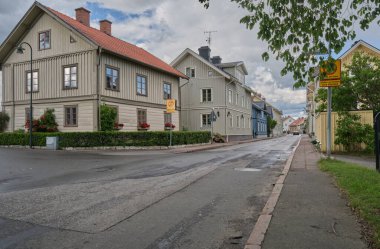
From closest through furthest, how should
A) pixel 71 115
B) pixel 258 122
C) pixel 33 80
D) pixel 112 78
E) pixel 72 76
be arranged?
pixel 71 115
pixel 72 76
pixel 112 78
pixel 33 80
pixel 258 122

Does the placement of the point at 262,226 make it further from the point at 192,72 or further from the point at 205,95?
the point at 192,72

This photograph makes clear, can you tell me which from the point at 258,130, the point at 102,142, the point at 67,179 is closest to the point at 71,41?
the point at 102,142

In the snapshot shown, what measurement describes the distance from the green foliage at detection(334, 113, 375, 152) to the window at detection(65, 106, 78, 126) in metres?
16.0

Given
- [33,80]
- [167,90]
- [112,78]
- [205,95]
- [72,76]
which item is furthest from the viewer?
[205,95]

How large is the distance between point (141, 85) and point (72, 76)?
18.0ft

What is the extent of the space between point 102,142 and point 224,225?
17.0 m

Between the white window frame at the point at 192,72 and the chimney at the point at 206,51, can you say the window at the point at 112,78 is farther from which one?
the chimney at the point at 206,51

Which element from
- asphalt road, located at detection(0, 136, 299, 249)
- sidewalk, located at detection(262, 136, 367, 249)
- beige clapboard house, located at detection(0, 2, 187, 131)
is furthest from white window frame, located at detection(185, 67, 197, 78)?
sidewalk, located at detection(262, 136, 367, 249)

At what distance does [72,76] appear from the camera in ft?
77.5

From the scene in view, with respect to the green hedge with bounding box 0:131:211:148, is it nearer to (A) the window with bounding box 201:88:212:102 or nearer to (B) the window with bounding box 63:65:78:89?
(B) the window with bounding box 63:65:78:89

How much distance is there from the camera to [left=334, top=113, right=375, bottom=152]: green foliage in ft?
51.6

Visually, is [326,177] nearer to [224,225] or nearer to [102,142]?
[224,225]

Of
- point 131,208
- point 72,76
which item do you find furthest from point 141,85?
point 131,208

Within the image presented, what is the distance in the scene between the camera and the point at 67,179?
9.37 meters
